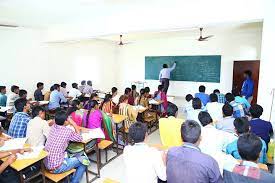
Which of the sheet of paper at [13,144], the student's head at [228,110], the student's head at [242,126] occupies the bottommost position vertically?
the sheet of paper at [13,144]

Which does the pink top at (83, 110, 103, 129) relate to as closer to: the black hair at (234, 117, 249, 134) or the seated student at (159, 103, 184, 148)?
the seated student at (159, 103, 184, 148)

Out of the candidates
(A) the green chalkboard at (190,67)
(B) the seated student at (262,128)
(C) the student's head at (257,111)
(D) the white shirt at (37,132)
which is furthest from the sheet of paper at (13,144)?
(A) the green chalkboard at (190,67)

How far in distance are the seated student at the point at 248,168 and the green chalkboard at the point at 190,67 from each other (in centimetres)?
707

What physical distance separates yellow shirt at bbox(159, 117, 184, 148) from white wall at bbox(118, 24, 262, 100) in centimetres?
593

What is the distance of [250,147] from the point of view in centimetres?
165

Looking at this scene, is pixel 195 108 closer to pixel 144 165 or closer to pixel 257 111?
pixel 257 111

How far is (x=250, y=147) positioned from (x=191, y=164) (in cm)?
53

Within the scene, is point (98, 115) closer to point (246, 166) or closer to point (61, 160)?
point (61, 160)

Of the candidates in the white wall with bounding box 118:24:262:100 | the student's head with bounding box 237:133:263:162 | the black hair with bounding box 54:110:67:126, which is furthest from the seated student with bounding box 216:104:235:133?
the white wall with bounding box 118:24:262:100

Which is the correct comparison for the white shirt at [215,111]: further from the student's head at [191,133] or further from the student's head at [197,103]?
the student's head at [191,133]

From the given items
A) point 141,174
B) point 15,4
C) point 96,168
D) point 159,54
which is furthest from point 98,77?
point 141,174

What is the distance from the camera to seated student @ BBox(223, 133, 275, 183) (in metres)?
1.46

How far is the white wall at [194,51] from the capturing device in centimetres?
749

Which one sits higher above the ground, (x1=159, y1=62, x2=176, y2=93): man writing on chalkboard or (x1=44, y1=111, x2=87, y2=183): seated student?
(x1=159, y1=62, x2=176, y2=93): man writing on chalkboard
